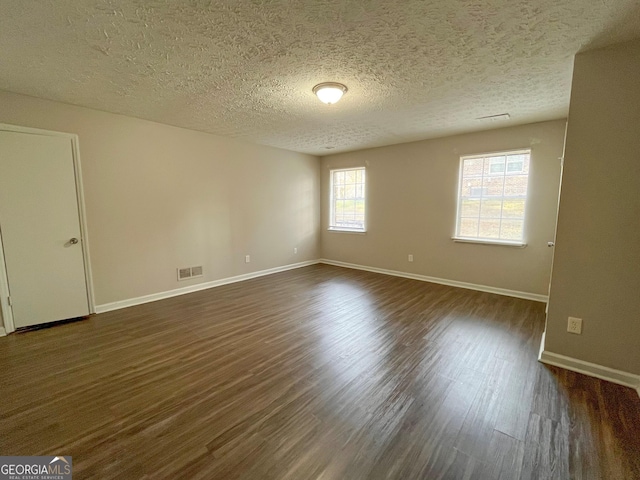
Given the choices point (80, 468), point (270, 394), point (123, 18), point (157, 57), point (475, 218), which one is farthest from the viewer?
point (475, 218)

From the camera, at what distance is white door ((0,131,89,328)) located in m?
2.88

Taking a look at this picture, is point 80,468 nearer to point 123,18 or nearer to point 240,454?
point 240,454

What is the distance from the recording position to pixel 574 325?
229cm

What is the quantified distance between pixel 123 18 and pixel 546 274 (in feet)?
17.6

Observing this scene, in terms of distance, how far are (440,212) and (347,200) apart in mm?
2134

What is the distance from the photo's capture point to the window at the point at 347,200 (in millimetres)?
6004

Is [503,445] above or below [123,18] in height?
below

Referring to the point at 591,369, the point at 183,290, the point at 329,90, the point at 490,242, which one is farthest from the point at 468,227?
the point at 183,290

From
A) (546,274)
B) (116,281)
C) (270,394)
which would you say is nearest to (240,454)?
(270,394)

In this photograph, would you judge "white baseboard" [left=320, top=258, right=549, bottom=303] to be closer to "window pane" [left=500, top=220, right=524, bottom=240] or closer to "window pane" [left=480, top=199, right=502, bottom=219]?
"window pane" [left=500, top=220, right=524, bottom=240]

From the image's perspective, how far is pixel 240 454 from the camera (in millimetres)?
1505

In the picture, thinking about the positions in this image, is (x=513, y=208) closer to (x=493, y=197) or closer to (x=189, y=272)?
(x=493, y=197)

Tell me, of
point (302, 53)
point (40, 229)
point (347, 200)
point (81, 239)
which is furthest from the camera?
point (347, 200)

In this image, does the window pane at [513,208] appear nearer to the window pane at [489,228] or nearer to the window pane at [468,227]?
the window pane at [489,228]
